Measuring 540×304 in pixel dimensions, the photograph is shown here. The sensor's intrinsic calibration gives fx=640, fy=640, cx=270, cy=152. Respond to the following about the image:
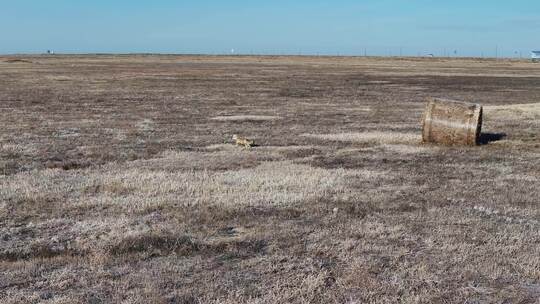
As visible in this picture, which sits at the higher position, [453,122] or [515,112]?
[453,122]

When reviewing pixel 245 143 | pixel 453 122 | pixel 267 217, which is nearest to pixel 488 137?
pixel 453 122

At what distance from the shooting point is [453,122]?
52.5 ft

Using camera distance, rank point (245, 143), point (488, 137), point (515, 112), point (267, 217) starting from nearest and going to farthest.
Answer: point (267, 217)
point (245, 143)
point (488, 137)
point (515, 112)

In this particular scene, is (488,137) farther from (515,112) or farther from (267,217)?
(267,217)

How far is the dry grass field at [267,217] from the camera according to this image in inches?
258

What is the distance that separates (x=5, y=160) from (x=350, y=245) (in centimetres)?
877

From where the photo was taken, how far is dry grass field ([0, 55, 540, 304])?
6559mm

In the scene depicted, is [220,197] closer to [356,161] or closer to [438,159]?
[356,161]

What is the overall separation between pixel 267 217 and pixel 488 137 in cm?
1029

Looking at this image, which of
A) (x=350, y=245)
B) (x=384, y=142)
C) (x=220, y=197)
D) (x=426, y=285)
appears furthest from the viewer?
(x=384, y=142)

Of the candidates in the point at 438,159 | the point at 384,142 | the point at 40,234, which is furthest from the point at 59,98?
the point at 40,234

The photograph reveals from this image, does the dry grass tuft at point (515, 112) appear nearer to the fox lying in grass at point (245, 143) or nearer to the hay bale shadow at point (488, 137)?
the hay bale shadow at point (488, 137)

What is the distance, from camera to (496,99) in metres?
34.0

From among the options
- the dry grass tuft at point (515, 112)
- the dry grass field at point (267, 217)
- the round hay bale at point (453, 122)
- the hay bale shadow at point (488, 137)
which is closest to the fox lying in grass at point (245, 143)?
the dry grass field at point (267, 217)
